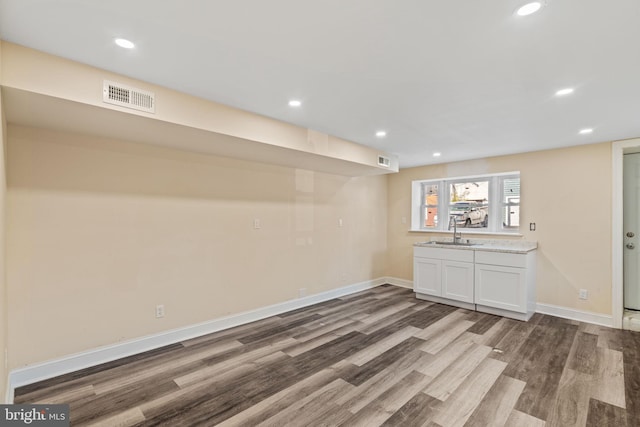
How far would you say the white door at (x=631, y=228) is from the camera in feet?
12.0

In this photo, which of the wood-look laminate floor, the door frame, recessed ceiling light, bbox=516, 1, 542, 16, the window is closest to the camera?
recessed ceiling light, bbox=516, 1, 542, 16

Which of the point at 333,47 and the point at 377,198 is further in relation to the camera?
the point at 377,198

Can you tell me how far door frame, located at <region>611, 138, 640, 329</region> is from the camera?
351 centimetres

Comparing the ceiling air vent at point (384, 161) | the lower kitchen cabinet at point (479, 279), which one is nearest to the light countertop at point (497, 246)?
the lower kitchen cabinet at point (479, 279)

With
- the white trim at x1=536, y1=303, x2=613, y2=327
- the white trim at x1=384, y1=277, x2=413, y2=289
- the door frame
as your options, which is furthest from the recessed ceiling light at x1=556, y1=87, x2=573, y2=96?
the white trim at x1=384, y1=277, x2=413, y2=289

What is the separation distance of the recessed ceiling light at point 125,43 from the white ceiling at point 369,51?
0.04 meters

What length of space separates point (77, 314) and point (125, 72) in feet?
6.80

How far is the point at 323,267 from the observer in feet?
15.1

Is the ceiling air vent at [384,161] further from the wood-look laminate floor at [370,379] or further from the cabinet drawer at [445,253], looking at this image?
the wood-look laminate floor at [370,379]

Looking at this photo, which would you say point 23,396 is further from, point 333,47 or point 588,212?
point 588,212

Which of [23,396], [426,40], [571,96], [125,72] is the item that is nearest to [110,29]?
[125,72]

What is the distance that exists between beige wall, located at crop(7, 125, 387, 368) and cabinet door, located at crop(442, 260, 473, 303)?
2.00 metres

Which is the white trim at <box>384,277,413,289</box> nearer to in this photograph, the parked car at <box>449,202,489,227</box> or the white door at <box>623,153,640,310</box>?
the parked car at <box>449,202,489,227</box>

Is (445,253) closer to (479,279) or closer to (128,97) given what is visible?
(479,279)
